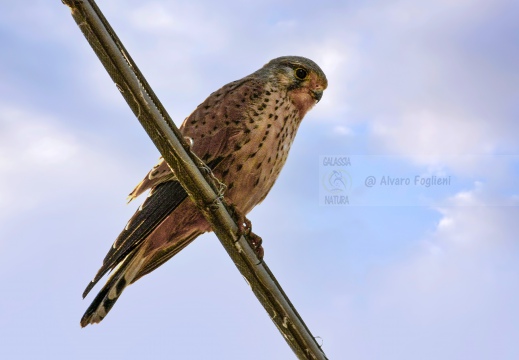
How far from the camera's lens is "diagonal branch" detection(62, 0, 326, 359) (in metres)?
3.11

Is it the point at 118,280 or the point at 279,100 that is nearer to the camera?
the point at 118,280

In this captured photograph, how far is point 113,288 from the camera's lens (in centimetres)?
471

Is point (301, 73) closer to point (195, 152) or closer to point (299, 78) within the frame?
point (299, 78)

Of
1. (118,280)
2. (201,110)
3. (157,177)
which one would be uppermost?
(201,110)

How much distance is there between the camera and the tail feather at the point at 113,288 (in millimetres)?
4547

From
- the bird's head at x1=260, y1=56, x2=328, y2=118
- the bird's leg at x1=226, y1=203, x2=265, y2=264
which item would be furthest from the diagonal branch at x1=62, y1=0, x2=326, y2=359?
the bird's head at x1=260, y1=56, x2=328, y2=118

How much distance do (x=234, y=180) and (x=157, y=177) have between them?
49 centimetres

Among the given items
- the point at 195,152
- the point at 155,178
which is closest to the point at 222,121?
the point at 195,152

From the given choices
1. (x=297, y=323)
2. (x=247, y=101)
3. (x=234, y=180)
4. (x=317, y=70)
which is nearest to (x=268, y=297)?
(x=297, y=323)

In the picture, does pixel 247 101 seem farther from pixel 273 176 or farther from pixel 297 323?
pixel 297 323

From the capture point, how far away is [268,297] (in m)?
3.64

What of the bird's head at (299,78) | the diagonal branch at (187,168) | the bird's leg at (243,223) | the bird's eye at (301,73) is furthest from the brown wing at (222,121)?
the diagonal branch at (187,168)

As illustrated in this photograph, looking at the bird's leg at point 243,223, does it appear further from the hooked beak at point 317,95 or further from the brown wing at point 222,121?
the hooked beak at point 317,95

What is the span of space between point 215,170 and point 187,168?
1.35 metres
